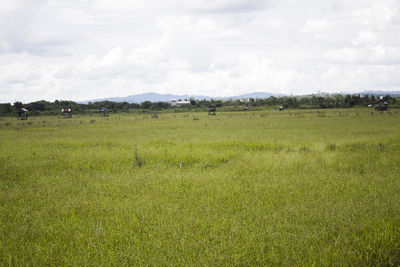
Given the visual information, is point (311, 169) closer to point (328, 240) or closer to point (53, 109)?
point (328, 240)

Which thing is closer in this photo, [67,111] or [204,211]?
[204,211]

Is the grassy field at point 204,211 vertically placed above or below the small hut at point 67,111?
below

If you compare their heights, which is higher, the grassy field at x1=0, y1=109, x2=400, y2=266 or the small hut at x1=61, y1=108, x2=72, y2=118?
the small hut at x1=61, y1=108, x2=72, y2=118

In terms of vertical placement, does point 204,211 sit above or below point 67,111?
below

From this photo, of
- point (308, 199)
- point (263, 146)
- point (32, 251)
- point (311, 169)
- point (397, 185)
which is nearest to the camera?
point (32, 251)

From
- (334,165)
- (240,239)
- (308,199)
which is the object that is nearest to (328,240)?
(240,239)

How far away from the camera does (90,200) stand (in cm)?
715

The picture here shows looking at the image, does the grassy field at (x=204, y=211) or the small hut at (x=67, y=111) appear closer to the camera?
the grassy field at (x=204, y=211)

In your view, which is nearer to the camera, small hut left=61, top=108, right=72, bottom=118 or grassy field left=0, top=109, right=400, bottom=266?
grassy field left=0, top=109, right=400, bottom=266

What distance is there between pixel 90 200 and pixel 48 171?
4055 mm

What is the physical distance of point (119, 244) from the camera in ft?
16.5

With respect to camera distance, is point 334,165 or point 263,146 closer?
point 334,165

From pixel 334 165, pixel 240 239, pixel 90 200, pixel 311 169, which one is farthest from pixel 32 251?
pixel 334 165

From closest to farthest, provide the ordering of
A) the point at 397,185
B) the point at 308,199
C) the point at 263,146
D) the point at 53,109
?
the point at 308,199 → the point at 397,185 → the point at 263,146 → the point at 53,109
